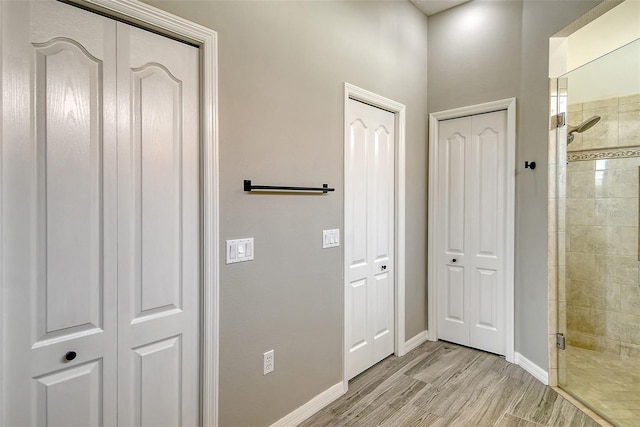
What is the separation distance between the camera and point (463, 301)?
3.22 meters

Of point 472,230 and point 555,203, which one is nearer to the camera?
point 555,203

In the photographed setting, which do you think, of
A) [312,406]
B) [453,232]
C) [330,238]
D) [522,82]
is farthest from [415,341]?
[522,82]

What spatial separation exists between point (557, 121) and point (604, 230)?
0.94m

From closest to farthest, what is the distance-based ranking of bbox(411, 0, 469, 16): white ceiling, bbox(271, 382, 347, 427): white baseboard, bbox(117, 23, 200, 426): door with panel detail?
bbox(117, 23, 200, 426): door with panel detail
bbox(271, 382, 347, 427): white baseboard
bbox(411, 0, 469, 16): white ceiling

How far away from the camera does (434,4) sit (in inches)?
124

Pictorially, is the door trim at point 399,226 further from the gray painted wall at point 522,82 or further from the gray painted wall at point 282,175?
the gray painted wall at point 522,82

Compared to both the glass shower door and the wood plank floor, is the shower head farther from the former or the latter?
the wood plank floor

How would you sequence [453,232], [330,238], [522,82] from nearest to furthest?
[330,238] < [522,82] < [453,232]

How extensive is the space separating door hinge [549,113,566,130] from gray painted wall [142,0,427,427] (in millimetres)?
1324

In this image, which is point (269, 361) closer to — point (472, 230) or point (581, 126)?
point (472, 230)

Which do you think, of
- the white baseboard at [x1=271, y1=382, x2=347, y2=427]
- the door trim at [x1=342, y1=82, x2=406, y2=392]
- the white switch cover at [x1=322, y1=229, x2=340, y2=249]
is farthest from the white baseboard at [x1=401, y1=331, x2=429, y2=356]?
the white switch cover at [x1=322, y1=229, x2=340, y2=249]

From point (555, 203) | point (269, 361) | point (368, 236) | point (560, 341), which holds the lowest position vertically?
point (560, 341)

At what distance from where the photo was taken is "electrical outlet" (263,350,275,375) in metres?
1.93

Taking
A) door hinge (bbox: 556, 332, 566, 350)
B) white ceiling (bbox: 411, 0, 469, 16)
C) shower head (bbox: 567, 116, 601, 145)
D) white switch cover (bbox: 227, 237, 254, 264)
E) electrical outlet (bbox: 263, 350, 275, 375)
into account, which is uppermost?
white ceiling (bbox: 411, 0, 469, 16)
